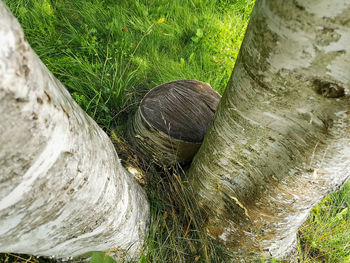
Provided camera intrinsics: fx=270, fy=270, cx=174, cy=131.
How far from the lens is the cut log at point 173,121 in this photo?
157 cm

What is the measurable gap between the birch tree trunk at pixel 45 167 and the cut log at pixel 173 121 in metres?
0.58

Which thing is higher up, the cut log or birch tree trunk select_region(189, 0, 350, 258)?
birch tree trunk select_region(189, 0, 350, 258)

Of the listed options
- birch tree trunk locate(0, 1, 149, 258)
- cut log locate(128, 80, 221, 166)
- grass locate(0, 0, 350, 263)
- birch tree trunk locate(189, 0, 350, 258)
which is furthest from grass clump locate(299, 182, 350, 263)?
birch tree trunk locate(0, 1, 149, 258)

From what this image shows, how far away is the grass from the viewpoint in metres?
1.52

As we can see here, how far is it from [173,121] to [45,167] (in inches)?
41.1

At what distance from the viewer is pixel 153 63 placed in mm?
2336

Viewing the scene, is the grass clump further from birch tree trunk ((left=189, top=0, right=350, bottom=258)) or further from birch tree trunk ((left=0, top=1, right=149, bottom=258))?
birch tree trunk ((left=0, top=1, right=149, bottom=258))

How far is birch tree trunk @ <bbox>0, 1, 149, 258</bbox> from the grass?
22.7 inches

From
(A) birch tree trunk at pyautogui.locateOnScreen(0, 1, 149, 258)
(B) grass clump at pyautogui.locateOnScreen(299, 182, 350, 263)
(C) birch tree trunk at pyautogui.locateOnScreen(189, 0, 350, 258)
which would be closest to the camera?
(A) birch tree trunk at pyautogui.locateOnScreen(0, 1, 149, 258)

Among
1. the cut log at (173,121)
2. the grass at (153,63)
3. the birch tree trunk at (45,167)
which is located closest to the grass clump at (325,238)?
the grass at (153,63)

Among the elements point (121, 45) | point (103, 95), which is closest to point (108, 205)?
point (103, 95)

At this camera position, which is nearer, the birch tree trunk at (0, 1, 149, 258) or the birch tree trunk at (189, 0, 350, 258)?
the birch tree trunk at (0, 1, 149, 258)

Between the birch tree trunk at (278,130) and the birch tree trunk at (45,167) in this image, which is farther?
the birch tree trunk at (278,130)

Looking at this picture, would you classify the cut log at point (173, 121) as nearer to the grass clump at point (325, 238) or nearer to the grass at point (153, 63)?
the grass at point (153, 63)
